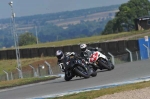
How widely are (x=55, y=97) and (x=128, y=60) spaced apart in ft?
69.0

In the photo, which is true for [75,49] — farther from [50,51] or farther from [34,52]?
[34,52]

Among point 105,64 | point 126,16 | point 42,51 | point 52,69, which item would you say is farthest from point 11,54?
point 126,16

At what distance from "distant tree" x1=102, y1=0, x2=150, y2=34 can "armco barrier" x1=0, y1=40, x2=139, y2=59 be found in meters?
73.0

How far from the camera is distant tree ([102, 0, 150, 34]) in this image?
151 metres

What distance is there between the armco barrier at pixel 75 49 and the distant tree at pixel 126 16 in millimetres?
73049

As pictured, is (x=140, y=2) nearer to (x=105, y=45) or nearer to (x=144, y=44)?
(x=105, y=45)

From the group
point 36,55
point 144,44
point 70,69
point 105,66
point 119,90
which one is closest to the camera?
point 119,90

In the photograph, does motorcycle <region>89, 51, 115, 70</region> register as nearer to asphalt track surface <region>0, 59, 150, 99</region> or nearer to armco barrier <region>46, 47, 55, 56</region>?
asphalt track surface <region>0, 59, 150, 99</region>

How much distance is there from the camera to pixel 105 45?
5388cm

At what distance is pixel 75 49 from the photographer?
58.8 m

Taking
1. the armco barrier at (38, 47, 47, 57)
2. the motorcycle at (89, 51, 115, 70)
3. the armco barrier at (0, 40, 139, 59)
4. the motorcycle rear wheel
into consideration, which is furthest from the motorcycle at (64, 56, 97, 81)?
the armco barrier at (38, 47, 47, 57)

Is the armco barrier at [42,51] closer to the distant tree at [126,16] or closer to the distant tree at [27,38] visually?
the distant tree at [126,16]

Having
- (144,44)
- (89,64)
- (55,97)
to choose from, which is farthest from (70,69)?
(144,44)

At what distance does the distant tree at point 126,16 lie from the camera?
495 ft
